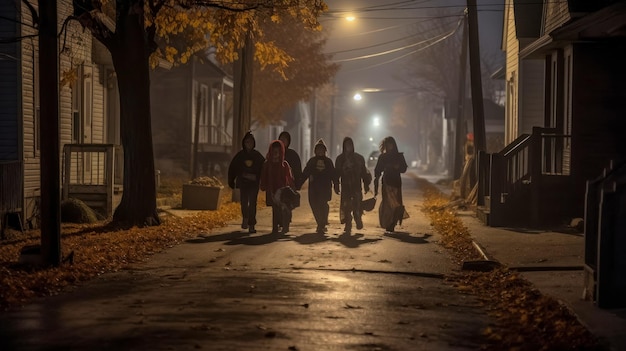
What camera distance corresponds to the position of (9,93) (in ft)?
62.3

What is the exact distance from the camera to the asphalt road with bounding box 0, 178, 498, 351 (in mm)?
7816

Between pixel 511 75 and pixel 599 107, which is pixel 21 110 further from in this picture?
pixel 511 75

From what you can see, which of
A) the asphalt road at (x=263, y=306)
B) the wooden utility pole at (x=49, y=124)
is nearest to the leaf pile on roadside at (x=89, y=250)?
the asphalt road at (x=263, y=306)

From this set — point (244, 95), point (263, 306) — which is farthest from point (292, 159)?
point (263, 306)

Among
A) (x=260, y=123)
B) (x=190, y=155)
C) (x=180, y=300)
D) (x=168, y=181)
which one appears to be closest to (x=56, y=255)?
(x=180, y=300)

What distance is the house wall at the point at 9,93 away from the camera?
18828mm

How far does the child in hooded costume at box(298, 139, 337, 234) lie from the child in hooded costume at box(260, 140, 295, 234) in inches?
17.7

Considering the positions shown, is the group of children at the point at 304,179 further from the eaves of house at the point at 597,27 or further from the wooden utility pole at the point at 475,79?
the wooden utility pole at the point at 475,79

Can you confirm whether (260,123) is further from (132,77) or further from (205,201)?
(132,77)

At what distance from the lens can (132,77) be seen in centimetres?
1872

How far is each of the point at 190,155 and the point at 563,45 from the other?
2334 cm

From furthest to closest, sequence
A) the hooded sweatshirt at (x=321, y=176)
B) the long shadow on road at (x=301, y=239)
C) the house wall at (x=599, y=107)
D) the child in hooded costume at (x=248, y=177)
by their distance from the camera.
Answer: the house wall at (x=599, y=107) < the hooded sweatshirt at (x=321, y=176) < the child in hooded costume at (x=248, y=177) < the long shadow on road at (x=301, y=239)

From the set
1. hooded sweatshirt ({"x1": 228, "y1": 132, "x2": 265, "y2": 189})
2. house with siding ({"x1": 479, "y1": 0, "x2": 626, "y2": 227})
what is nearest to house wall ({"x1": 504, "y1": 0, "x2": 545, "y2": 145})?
house with siding ({"x1": 479, "y1": 0, "x2": 626, "y2": 227})

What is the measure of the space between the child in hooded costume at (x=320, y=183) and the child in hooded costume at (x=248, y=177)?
94cm
